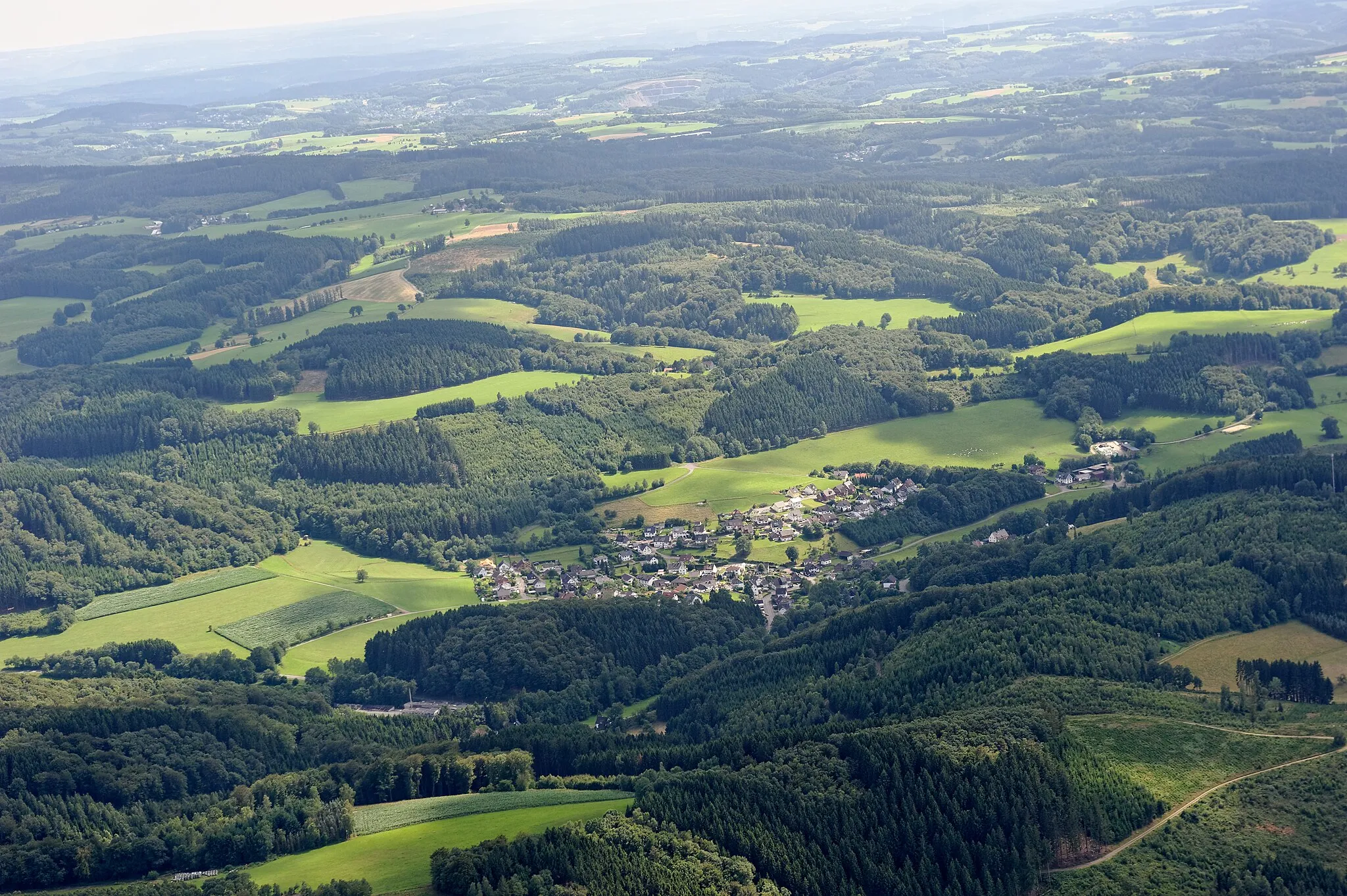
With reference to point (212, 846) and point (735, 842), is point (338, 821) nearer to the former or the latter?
point (212, 846)

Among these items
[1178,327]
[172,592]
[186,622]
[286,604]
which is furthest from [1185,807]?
[1178,327]

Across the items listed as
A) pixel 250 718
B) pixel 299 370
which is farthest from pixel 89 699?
pixel 299 370

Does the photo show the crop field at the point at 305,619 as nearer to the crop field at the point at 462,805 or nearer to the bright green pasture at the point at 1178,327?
the crop field at the point at 462,805

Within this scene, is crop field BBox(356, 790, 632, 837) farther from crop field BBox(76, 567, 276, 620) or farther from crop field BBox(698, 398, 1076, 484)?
crop field BBox(698, 398, 1076, 484)

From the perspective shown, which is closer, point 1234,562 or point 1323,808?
point 1323,808

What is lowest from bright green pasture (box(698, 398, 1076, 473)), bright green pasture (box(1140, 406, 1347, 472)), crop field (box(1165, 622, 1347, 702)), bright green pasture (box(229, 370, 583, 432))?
bright green pasture (box(698, 398, 1076, 473))

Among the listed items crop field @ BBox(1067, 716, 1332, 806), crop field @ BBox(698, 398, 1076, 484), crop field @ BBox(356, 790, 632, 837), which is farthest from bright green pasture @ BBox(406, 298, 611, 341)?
crop field @ BBox(1067, 716, 1332, 806)
